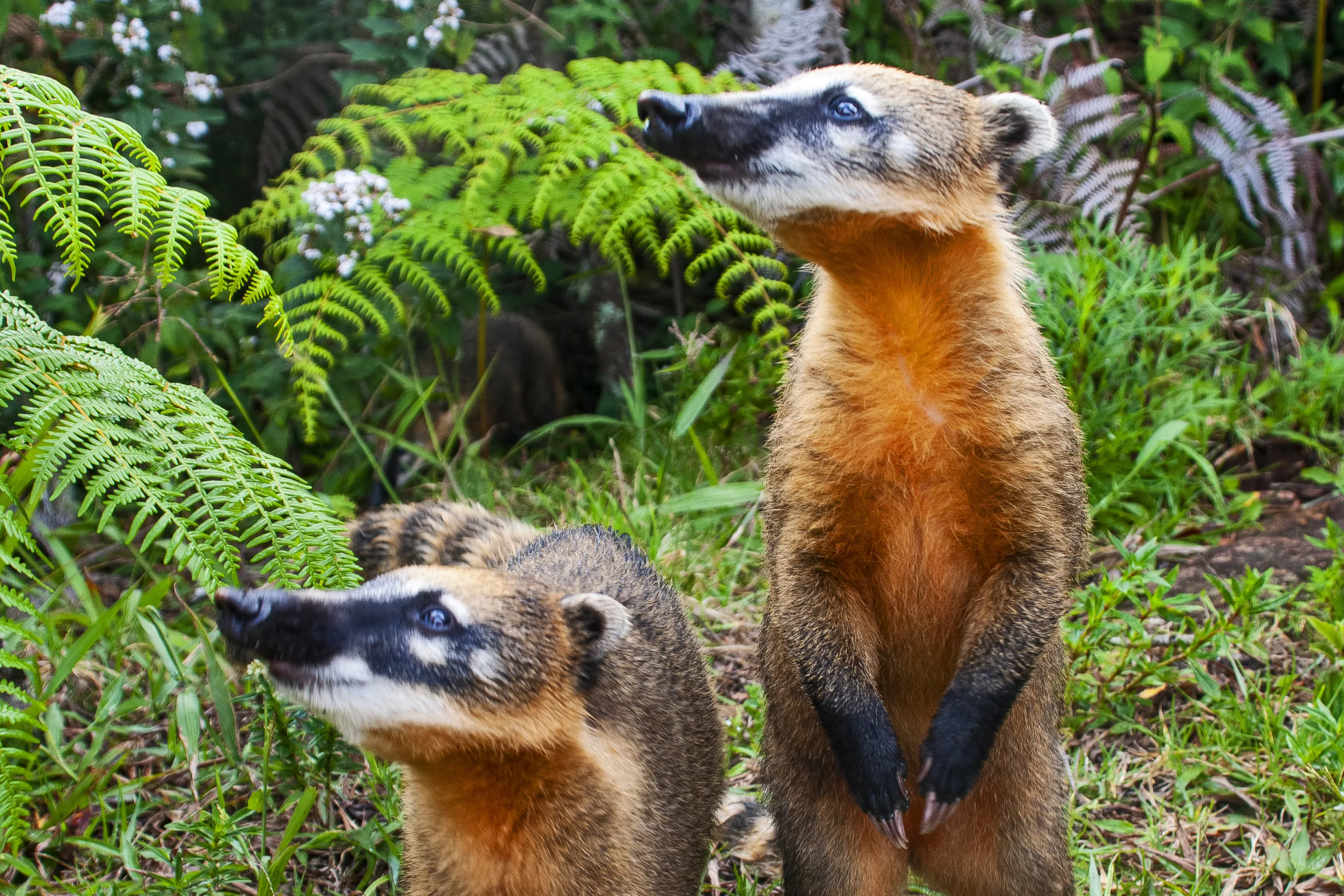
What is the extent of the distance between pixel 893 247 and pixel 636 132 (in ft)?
8.91

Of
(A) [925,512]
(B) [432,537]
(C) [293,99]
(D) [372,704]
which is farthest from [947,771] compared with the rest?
(C) [293,99]

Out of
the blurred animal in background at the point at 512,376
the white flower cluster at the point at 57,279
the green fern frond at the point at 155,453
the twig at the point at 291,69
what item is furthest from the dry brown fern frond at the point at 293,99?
the green fern frond at the point at 155,453

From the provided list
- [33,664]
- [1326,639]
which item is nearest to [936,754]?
[1326,639]

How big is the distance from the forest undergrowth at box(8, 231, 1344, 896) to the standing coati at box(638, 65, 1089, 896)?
68 cm

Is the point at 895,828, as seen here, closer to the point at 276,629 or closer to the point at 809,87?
the point at 276,629

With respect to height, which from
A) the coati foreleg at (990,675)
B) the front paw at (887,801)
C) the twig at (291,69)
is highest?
the twig at (291,69)

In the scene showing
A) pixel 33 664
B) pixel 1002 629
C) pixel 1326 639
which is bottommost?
pixel 1326 639

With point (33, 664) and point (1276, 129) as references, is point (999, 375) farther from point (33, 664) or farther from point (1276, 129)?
point (1276, 129)

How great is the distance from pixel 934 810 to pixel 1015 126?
6.02ft

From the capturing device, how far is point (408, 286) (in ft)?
18.6

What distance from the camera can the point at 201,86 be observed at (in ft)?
17.5

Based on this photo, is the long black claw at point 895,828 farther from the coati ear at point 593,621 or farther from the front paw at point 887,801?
the coati ear at point 593,621

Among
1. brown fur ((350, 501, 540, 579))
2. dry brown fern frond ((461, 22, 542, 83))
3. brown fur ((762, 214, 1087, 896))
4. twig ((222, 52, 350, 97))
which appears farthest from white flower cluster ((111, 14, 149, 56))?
brown fur ((762, 214, 1087, 896))

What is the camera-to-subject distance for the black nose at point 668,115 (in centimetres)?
293
